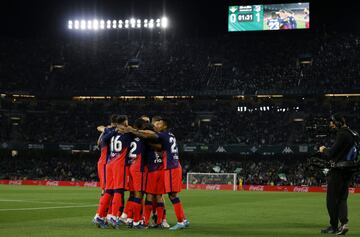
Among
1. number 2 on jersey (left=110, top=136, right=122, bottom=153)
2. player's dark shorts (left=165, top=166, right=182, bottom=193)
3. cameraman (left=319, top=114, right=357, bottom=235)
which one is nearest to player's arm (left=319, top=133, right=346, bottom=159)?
cameraman (left=319, top=114, right=357, bottom=235)

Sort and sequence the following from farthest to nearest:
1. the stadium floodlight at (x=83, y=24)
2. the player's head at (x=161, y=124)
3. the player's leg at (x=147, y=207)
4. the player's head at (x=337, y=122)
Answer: the stadium floodlight at (x=83, y=24)
the player's leg at (x=147, y=207)
the player's head at (x=161, y=124)
the player's head at (x=337, y=122)

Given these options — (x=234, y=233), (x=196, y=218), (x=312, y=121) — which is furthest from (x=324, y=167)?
(x=196, y=218)

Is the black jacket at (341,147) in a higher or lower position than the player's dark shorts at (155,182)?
higher

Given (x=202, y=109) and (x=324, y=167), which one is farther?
(x=202, y=109)

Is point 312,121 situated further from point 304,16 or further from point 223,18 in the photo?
point 223,18

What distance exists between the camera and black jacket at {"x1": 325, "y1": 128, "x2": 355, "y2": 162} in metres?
13.4

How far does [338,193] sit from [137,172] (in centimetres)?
450

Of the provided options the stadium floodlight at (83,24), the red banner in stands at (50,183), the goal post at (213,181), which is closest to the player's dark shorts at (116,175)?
the goal post at (213,181)

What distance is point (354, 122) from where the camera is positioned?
2457 inches

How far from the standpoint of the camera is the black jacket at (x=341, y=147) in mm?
13445

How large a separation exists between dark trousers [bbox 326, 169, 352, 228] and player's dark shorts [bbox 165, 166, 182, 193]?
11.0ft

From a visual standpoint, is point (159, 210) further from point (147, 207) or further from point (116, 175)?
point (116, 175)

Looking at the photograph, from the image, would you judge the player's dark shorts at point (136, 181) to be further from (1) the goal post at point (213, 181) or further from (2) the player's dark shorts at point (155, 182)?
(1) the goal post at point (213, 181)

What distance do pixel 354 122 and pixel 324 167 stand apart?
5080cm
